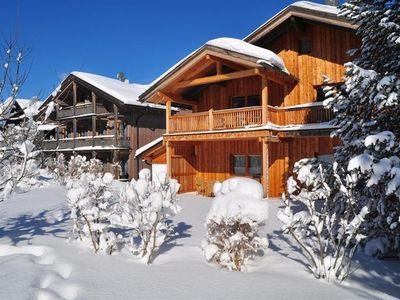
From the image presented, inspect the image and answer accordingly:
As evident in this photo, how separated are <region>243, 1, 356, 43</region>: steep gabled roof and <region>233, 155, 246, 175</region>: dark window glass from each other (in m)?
5.72

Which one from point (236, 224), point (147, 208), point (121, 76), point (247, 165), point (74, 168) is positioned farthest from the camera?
point (121, 76)

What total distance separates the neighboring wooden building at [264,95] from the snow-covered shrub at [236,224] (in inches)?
313

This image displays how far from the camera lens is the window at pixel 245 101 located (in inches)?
675

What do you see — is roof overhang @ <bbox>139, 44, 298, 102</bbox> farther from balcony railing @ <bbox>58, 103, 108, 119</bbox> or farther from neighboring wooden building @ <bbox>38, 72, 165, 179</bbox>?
balcony railing @ <bbox>58, 103, 108, 119</bbox>

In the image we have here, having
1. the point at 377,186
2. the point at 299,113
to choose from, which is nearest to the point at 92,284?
the point at 377,186

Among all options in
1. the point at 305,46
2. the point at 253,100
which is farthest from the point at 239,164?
the point at 305,46

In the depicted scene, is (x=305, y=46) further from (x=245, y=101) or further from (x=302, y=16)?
(x=245, y=101)

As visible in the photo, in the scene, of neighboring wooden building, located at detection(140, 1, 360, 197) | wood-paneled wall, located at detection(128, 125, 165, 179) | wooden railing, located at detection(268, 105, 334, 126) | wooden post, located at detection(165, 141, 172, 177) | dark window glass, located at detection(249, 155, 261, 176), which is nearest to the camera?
neighboring wooden building, located at detection(140, 1, 360, 197)

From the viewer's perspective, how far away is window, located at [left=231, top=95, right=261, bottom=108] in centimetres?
1716

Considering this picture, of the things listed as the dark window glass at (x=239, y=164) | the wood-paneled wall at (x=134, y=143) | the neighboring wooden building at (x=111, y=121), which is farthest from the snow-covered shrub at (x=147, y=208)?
the wood-paneled wall at (x=134, y=143)

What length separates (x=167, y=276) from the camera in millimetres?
5586

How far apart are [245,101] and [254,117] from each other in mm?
2955

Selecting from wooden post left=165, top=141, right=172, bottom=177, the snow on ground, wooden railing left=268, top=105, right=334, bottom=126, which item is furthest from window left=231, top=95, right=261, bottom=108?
the snow on ground

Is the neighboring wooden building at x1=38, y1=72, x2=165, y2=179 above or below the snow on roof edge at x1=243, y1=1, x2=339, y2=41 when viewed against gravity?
below
